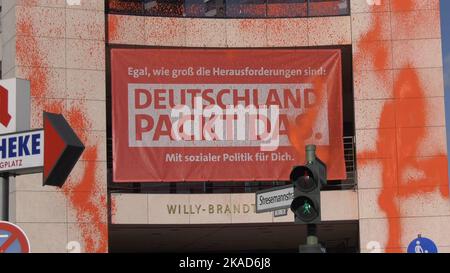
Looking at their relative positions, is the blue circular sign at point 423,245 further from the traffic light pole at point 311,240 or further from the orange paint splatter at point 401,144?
the orange paint splatter at point 401,144

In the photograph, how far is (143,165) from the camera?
29828 mm

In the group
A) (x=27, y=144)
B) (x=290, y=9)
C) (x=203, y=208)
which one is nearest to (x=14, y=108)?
(x=27, y=144)

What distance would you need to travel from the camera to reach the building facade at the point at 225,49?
28750mm

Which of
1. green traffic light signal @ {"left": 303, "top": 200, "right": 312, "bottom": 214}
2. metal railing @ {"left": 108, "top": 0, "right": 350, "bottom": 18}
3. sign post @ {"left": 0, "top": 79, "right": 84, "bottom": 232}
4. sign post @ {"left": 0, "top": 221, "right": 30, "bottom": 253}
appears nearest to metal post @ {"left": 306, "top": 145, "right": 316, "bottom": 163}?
green traffic light signal @ {"left": 303, "top": 200, "right": 312, "bottom": 214}

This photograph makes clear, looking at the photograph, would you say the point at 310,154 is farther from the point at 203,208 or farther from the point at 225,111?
the point at 225,111

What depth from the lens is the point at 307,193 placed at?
15.5 m

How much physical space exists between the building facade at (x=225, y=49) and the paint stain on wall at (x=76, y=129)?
0.10 feet

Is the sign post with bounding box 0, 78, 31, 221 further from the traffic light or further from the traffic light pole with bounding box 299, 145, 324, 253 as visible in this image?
the traffic light pole with bounding box 299, 145, 324, 253

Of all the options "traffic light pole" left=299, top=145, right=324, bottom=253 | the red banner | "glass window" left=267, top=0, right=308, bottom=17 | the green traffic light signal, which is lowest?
"traffic light pole" left=299, top=145, right=324, bottom=253

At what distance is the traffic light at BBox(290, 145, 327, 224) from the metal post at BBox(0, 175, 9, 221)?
449cm

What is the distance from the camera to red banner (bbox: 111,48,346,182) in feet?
98.3

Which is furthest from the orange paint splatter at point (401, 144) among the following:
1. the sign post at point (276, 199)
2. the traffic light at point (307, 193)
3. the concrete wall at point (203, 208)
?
the traffic light at point (307, 193)

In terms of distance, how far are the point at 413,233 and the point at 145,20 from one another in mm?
10525
